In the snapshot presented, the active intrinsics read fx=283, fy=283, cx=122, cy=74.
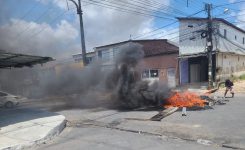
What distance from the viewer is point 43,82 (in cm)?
2673

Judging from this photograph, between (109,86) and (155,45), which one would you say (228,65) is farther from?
(109,86)

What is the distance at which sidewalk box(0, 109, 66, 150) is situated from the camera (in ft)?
28.6

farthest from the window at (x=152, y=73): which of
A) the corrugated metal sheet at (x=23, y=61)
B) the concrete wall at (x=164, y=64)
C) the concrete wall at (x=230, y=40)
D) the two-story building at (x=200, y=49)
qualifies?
the corrugated metal sheet at (x=23, y=61)

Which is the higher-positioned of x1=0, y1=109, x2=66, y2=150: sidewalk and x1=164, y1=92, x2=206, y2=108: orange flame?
x1=164, y1=92, x2=206, y2=108: orange flame

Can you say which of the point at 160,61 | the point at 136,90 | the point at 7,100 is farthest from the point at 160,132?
the point at 160,61

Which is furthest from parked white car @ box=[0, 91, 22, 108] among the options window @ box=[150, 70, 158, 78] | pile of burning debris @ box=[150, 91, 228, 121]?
window @ box=[150, 70, 158, 78]

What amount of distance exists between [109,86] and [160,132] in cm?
887

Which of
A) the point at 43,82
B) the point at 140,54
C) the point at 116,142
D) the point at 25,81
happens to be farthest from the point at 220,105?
the point at 25,81

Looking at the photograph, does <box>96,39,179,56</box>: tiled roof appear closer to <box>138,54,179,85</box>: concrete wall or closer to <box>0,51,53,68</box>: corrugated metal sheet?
<box>138,54,179,85</box>: concrete wall

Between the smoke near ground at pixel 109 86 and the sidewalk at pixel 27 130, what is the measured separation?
5356mm

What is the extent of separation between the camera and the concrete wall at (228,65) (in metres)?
27.6

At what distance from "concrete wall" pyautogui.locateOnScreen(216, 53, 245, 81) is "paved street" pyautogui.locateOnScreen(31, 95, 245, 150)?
15.1 meters

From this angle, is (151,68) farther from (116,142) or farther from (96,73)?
(116,142)

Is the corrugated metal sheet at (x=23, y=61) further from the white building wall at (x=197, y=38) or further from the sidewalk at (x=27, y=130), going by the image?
the white building wall at (x=197, y=38)
